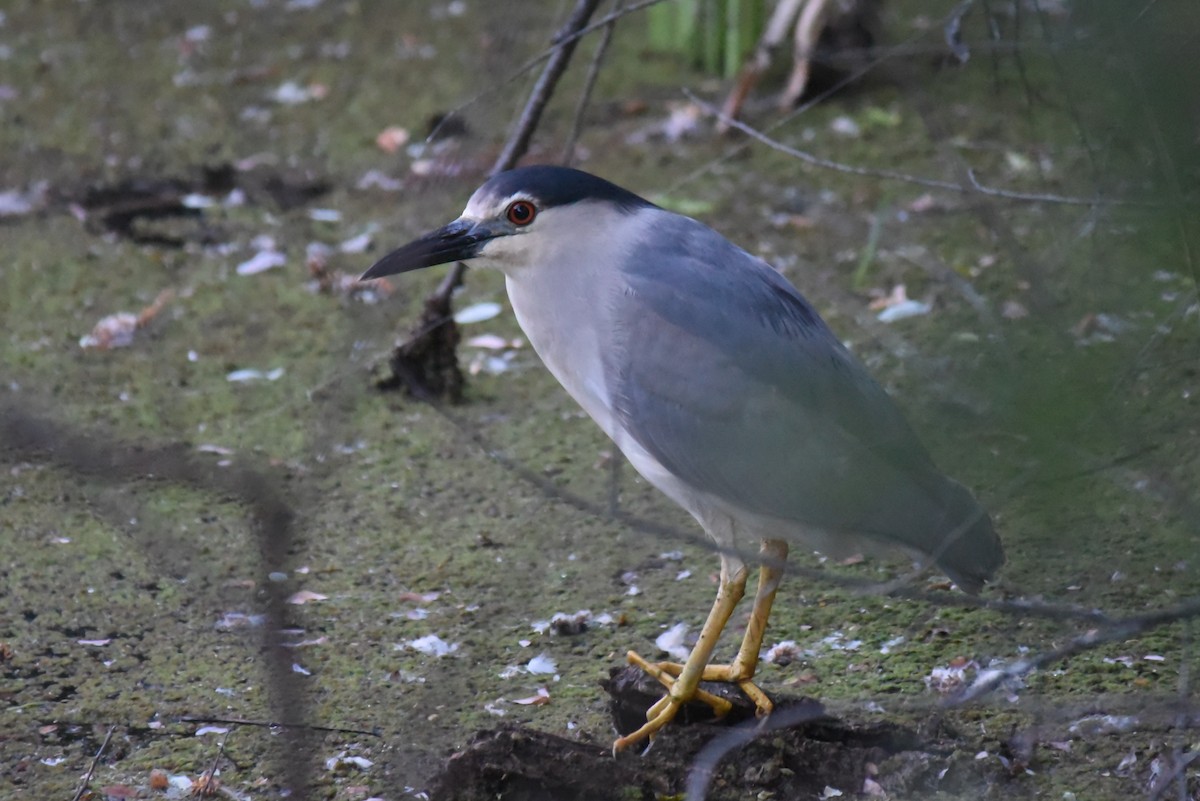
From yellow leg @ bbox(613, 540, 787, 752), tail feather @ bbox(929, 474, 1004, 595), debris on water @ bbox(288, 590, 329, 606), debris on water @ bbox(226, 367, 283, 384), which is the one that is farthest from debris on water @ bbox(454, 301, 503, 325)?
tail feather @ bbox(929, 474, 1004, 595)

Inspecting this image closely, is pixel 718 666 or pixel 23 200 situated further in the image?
pixel 23 200

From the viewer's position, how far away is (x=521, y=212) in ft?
10.3

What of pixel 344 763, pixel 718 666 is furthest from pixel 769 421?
pixel 344 763

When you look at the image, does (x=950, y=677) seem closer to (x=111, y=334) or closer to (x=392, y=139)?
(x=111, y=334)

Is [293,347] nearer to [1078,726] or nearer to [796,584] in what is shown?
[796,584]

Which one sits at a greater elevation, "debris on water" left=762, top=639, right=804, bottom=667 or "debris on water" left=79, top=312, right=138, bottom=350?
"debris on water" left=79, top=312, right=138, bottom=350

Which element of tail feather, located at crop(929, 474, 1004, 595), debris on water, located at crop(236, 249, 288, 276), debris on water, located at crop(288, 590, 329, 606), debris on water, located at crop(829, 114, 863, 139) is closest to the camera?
tail feather, located at crop(929, 474, 1004, 595)

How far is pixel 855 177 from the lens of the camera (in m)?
6.04

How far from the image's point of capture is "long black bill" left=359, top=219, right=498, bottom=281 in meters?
3.11

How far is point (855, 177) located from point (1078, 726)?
12.0 ft

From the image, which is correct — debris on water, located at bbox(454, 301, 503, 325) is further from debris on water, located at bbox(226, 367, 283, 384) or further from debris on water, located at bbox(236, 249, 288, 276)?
debris on water, located at bbox(236, 249, 288, 276)

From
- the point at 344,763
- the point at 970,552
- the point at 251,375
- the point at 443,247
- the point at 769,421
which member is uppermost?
the point at 443,247

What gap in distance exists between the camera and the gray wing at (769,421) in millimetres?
2848

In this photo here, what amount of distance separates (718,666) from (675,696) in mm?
227
